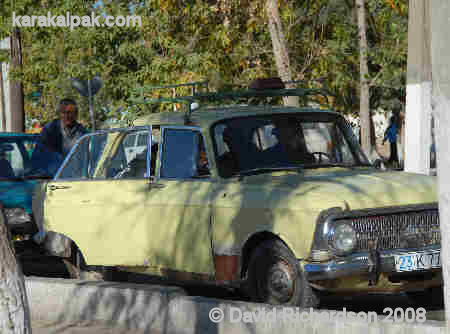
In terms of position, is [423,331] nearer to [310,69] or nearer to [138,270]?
[138,270]

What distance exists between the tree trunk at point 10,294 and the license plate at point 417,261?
10.5ft

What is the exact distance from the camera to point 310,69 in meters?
21.2

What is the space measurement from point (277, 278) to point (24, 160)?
6.31m

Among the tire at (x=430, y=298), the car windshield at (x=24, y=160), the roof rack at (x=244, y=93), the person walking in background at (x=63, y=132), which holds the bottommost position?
the tire at (x=430, y=298)

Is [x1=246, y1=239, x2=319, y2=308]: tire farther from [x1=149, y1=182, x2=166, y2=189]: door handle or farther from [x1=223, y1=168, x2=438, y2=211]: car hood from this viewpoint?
[x1=149, y1=182, x2=166, y2=189]: door handle

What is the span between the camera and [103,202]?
→ 8.86m

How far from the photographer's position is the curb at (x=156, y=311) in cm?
590

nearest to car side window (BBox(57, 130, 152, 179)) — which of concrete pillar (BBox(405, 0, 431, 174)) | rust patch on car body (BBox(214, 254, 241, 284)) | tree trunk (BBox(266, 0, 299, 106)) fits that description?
rust patch on car body (BBox(214, 254, 241, 284))

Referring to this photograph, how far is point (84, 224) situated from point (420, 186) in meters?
3.41

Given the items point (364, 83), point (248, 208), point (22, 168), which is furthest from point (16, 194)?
point (364, 83)

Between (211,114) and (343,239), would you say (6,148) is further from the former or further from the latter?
(343,239)

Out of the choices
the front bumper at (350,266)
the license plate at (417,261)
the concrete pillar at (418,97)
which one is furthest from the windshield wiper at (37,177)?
the license plate at (417,261)

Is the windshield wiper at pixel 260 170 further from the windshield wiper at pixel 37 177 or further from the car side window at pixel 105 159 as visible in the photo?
the windshield wiper at pixel 37 177

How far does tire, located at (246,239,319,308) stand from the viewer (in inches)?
273
